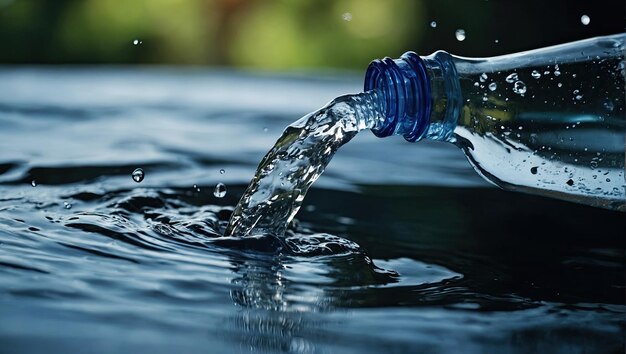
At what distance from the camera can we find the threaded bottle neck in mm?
1374

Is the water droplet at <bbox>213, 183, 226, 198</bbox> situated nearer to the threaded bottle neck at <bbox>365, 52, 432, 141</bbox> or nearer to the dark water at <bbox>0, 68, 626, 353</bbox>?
the dark water at <bbox>0, 68, 626, 353</bbox>

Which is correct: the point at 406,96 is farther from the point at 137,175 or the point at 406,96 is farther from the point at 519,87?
the point at 137,175

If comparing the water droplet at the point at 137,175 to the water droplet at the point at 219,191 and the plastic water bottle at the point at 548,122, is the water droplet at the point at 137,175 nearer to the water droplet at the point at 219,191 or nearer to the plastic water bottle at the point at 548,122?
the water droplet at the point at 219,191

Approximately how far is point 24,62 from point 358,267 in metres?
5.62

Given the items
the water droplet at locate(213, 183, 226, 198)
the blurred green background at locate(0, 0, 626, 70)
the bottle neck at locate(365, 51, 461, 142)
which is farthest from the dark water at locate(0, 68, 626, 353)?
the blurred green background at locate(0, 0, 626, 70)

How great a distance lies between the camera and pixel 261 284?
114 centimetres

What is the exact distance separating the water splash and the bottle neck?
3cm

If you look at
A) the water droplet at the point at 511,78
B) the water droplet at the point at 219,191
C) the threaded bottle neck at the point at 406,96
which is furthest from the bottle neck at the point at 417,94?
the water droplet at the point at 219,191

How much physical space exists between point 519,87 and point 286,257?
472 mm

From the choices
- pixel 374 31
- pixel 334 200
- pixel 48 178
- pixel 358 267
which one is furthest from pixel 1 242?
pixel 374 31

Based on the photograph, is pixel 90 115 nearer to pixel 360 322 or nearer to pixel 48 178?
pixel 48 178

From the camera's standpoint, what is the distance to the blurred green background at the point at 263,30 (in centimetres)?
648

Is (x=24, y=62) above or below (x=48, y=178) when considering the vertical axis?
above

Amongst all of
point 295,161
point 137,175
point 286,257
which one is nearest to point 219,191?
point 137,175
